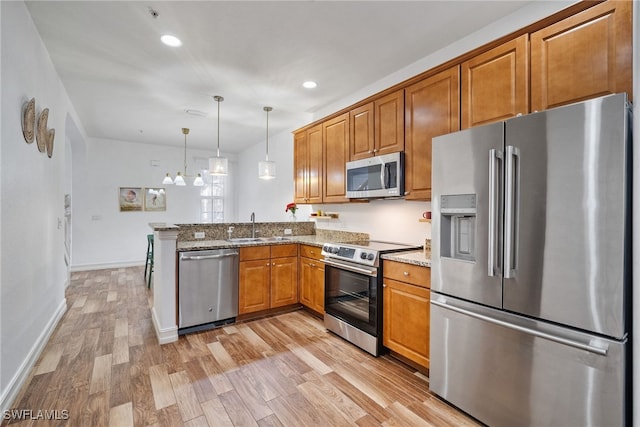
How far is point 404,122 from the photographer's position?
281 centimetres

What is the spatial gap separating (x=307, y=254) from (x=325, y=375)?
4.99 feet

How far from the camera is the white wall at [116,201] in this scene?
6164 mm

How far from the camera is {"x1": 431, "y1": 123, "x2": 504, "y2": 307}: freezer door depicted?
1.74 meters

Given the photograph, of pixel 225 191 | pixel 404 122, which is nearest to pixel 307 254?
pixel 404 122

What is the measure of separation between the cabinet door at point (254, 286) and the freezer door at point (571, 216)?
A: 2515mm

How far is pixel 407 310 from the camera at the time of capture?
7.94 feet

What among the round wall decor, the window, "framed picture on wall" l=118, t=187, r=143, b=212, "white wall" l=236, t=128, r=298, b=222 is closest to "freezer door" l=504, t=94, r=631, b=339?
the round wall decor

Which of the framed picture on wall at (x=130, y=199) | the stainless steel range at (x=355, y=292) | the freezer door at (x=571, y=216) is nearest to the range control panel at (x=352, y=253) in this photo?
the stainless steel range at (x=355, y=292)

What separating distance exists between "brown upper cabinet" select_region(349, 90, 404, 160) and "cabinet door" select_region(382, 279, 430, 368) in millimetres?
1304

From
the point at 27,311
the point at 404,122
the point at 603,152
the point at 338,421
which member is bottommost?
the point at 338,421

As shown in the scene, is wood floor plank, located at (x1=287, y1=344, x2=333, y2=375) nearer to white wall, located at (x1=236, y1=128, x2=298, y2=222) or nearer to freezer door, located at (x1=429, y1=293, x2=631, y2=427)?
freezer door, located at (x1=429, y1=293, x2=631, y2=427)

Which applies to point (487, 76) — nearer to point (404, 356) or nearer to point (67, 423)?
point (404, 356)

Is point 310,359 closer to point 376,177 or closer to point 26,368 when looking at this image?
point 376,177

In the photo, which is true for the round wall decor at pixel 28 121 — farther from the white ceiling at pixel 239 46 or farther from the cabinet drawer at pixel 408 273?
the cabinet drawer at pixel 408 273
